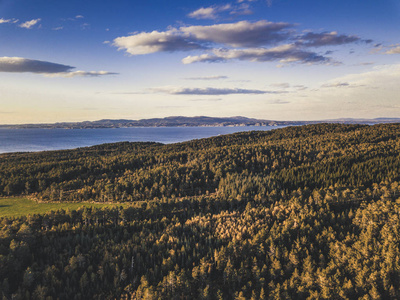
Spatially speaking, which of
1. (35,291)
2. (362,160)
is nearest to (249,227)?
(35,291)

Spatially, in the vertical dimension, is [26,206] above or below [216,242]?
above

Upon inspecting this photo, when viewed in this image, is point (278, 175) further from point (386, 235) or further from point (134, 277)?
point (134, 277)

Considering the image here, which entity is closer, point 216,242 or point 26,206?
point 216,242

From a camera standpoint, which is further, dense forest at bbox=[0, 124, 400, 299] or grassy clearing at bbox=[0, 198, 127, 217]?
grassy clearing at bbox=[0, 198, 127, 217]

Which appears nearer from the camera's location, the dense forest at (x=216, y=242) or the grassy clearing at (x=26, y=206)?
the dense forest at (x=216, y=242)
